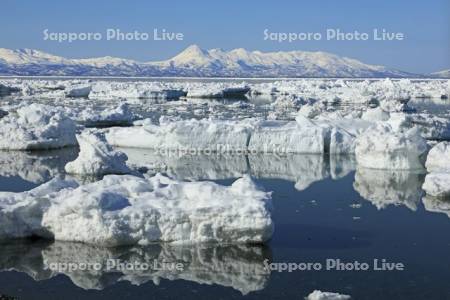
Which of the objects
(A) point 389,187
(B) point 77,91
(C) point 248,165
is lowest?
(A) point 389,187

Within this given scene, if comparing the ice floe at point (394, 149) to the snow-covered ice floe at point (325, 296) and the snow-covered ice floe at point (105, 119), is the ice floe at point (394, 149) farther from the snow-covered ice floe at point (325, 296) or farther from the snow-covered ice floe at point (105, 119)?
the snow-covered ice floe at point (105, 119)

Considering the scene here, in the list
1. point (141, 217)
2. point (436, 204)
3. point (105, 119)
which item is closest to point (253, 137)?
point (436, 204)

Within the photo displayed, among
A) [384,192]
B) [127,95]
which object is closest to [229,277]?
[384,192]

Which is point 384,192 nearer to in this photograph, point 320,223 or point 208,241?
point 320,223

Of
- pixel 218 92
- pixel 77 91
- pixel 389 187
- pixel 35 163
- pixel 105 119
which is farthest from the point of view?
pixel 77 91

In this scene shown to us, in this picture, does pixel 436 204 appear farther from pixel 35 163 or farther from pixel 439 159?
pixel 35 163

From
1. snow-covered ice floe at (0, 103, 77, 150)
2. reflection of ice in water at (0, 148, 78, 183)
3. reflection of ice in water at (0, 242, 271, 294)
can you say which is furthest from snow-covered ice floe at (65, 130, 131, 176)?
reflection of ice in water at (0, 242, 271, 294)
